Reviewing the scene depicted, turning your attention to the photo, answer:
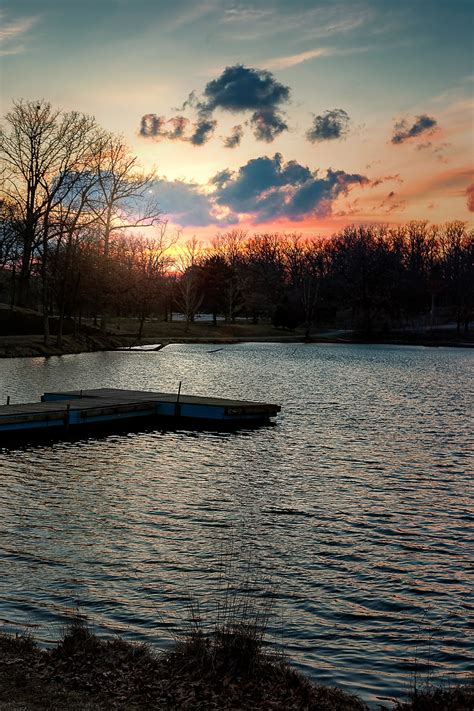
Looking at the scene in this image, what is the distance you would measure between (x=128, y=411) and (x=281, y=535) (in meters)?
16.1

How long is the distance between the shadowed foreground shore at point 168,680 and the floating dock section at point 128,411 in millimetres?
18590

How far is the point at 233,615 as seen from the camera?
10469 mm

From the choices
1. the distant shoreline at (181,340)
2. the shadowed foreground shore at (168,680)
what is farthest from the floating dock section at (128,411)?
the distant shoreline at (181,340)

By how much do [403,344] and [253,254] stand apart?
250ft

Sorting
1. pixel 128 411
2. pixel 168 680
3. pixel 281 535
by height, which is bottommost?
pixel 281 535

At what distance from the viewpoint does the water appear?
33.2 ft

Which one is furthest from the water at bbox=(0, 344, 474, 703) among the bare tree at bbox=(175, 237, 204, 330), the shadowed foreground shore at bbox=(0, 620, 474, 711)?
the bare tree at bbox=(175, 237, 204, 330)

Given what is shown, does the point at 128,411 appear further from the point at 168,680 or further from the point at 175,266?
the point at 175,266

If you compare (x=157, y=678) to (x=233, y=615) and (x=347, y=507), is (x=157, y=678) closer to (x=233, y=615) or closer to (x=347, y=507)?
(x=233, y=615)

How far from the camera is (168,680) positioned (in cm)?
784

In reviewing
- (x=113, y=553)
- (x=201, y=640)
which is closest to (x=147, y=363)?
(x=113, y=553)

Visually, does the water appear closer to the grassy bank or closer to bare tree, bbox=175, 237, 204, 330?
the grassy bank

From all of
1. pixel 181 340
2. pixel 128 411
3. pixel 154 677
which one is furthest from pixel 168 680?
pixel 181 340

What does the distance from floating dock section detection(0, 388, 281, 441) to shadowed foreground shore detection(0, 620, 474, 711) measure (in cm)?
1859
